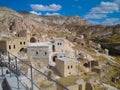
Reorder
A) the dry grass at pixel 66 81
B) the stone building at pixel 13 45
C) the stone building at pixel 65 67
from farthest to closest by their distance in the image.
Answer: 1. the stone building at pixel 65 67
2. the stone building at pixel 13 45
3. the dry grass at pixel 66 81

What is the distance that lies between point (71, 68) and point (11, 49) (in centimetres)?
1186

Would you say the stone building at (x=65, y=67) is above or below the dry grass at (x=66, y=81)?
above

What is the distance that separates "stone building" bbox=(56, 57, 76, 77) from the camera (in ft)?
110

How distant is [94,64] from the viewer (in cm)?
4575

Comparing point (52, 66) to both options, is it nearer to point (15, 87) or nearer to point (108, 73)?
point (108, 73)

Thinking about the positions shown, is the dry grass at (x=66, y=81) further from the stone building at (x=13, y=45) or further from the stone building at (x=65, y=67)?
the stone building at (x=13, y=45)

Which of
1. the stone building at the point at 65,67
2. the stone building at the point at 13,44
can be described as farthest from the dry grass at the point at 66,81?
the stone building at the point at 13,44

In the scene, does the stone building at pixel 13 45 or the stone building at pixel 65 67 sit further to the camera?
the stone building at pixel 65 67

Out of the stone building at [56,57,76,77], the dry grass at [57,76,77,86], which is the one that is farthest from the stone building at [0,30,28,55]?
the dry grass at [57,76,77,86]

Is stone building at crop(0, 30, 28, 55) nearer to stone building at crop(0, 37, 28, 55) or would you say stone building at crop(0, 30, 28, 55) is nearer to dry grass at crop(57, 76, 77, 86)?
stone building at crop(0, 37, 28, 55)

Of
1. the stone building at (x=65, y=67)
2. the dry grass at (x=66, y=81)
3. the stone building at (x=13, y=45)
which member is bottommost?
the dry grass at (x=66, y=81)

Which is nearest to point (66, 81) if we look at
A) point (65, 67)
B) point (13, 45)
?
point (65, 67)

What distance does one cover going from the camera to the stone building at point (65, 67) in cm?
3356

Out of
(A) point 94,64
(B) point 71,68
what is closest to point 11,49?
(B) point 71,68
